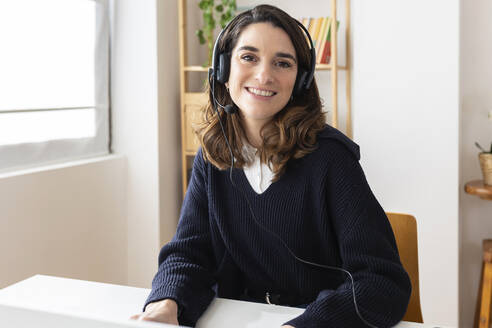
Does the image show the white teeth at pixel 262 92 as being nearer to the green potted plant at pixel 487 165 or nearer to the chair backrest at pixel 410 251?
the chair backrest at pixel 410 251

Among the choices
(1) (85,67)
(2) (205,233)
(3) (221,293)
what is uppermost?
(1) (85,67)

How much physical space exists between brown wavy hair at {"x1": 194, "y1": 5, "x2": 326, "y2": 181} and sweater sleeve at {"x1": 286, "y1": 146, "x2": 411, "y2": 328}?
102mm

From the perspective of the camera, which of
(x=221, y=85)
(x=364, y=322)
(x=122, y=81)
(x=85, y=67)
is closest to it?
(x=364, y=322)

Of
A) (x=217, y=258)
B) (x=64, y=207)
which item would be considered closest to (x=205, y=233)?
(x=217, y=258)

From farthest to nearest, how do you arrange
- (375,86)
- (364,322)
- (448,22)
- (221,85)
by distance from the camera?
(375,86) < (448,22) < (221,85) < (364,322)

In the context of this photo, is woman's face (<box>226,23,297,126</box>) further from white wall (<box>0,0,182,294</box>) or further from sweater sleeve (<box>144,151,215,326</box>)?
white wall (<box>0,0,182,294</box>)

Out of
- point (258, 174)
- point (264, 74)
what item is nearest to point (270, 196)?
point (258, 174)

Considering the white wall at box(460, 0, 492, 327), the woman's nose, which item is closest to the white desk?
the woman's nose

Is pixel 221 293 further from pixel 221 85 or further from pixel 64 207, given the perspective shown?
pixel 64 207

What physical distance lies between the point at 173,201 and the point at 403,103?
1343mm

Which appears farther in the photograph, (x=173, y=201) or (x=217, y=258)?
(x=173, y=201)

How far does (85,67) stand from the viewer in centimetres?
262

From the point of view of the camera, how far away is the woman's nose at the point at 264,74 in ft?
3.87

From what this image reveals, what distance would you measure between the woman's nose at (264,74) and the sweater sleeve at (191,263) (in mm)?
278
